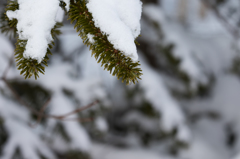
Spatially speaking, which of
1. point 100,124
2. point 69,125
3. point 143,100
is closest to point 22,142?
point 69,125

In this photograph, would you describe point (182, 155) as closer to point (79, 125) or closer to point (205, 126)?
point (205, 126)

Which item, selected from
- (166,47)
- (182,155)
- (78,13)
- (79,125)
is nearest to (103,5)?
(78,13)

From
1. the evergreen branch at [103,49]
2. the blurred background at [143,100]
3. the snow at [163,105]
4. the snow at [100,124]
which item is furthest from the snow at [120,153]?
the evergreen branch at [103,49]

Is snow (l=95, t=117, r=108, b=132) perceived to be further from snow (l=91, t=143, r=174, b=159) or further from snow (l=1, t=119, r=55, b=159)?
snow (l=91, t=143, r=174, b=159)

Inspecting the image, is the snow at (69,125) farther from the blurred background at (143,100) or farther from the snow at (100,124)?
the snow at (100,124)

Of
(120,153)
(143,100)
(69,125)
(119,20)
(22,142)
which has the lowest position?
(22,142)

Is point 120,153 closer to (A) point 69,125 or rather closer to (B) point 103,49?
(A) point 69,125
